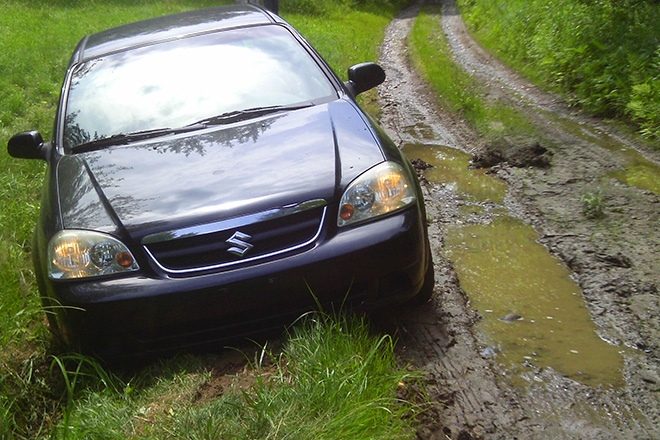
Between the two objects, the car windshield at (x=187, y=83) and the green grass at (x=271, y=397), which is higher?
the car windshield at (x=187, y=83)

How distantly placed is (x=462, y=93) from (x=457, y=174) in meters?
3.49

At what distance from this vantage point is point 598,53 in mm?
9242

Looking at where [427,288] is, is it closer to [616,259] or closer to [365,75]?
[616,259]

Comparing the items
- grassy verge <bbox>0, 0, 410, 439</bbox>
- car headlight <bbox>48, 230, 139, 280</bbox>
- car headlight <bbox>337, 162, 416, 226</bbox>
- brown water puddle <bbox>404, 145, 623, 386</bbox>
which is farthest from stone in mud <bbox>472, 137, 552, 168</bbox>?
car headlight <bbox>48, 230, 139, 280</bbox>

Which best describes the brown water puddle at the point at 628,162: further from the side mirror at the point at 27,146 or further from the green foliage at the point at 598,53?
the side mirror at the point at 27,146

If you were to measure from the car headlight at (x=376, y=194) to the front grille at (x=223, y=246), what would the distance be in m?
0.21

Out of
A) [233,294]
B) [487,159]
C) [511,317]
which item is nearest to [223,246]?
[233,294]

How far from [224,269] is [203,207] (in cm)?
32

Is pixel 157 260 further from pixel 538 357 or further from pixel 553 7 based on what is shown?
pixel 553 7

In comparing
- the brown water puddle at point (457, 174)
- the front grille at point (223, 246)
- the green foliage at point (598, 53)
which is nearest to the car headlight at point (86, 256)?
the front grille at point (223, 246)

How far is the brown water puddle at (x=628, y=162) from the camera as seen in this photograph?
5.82 meters

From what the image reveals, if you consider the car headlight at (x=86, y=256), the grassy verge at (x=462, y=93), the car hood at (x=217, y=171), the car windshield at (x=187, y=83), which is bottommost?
the grassy verge at (x=462, y=93)

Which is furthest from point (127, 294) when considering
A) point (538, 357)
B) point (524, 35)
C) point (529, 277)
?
point (524, 35)

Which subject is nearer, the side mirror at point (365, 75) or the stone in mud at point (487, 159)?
the side mirror at point (365, 75)
